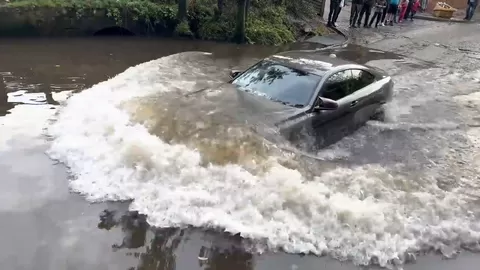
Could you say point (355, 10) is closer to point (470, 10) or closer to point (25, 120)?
point (470, 10)

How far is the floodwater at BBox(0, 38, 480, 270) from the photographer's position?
4.68 meters

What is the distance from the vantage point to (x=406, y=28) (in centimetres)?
2180

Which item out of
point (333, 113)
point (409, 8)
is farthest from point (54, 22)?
point (409, 8)

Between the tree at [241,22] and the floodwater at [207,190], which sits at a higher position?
the tree at [241,22]

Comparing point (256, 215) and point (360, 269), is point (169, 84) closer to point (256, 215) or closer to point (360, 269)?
point (256, 215)

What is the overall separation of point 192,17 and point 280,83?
9.67m

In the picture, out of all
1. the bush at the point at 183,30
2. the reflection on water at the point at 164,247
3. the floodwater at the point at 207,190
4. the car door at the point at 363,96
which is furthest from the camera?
the bush at the point at 183,30

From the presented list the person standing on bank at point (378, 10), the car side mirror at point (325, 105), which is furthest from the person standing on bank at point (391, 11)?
the car side mirror at point (325, 105)

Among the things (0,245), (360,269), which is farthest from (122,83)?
(360,269)

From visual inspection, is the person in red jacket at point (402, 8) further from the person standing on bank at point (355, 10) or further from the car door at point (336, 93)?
the car door at point (336, 93)

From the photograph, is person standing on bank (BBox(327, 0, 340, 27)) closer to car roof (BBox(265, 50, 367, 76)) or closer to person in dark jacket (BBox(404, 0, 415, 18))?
person in dark jacket (BBox(404, 0, 415, 18))

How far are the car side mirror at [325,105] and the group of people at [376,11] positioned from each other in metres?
13.3

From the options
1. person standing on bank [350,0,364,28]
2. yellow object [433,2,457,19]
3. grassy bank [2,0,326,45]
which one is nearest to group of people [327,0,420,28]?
person standing on bank [350,0,364,28]

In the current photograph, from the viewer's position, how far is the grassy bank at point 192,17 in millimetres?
14469
